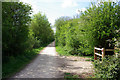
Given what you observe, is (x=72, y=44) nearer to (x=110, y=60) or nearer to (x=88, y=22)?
(x=88, y=22)

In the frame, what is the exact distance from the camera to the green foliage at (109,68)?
17.3 ft

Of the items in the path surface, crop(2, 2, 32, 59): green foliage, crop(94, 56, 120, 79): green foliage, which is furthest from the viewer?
crop(2, 2, 32, 59): green foliage

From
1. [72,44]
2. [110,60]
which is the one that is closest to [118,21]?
[110,60]

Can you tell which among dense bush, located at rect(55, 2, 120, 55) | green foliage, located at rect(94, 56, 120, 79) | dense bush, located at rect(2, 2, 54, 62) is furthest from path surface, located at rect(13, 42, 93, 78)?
dense bush, located at rect(55, 2, 120, 55)

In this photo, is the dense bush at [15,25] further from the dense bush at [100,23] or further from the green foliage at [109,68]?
the green foliage at [109,68]

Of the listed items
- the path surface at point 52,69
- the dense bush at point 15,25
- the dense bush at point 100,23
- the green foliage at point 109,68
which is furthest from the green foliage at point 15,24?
the green foliage at point 109,68

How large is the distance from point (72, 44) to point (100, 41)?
20.4 ft

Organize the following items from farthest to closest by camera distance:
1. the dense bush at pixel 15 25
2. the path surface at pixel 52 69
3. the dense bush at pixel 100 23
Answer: the dense bush at pixel 15 25 → the dense bush at pixel 100 23 → the path surface at pixel 52 69

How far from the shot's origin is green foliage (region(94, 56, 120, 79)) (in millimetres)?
5285

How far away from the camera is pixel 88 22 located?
10211 mm

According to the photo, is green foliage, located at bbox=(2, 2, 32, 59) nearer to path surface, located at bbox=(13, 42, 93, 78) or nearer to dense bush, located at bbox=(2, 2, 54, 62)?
dense bush, located at bbox=(2, 2, 54, 62)

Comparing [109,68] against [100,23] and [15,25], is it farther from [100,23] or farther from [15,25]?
[15,25]

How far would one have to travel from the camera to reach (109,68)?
5.39 m

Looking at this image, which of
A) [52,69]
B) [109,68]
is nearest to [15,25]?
[52,69]
